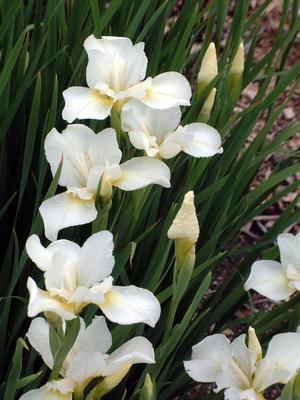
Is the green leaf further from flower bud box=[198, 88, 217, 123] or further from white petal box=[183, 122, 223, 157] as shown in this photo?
flower bud box=[198, 88, 217, 123]

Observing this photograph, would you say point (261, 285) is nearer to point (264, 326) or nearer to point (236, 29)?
point (264, 326)

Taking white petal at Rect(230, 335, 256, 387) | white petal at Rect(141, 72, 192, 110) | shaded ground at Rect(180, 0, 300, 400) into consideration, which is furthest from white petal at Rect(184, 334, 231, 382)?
shaded ground at Rect(180, 0, 300, 400)

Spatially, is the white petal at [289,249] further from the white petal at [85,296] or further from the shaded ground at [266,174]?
the shaded ground at [266,174]

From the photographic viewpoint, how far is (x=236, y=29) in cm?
153

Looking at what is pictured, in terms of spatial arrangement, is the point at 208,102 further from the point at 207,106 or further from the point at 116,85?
the point at 116,85

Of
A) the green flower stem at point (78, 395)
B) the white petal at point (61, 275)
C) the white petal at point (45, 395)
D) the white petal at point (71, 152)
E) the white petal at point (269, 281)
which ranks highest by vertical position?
the white petal at point (71, 152)

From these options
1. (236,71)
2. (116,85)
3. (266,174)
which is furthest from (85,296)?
(266,174)

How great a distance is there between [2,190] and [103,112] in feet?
1.26

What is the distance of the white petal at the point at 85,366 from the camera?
36.8 inches

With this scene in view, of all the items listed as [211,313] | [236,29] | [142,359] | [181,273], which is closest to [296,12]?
[236,29]

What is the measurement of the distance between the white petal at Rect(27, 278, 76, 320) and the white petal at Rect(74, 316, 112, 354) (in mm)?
106

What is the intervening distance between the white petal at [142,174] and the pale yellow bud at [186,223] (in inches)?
4.4

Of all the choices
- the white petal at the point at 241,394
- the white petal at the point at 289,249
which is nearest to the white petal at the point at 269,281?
the white petal at the point at 289,249

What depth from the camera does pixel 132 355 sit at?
2.97ft
